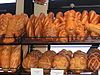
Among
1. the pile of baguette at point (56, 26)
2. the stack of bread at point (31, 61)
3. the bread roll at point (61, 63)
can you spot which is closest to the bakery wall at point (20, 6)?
the pile of baguette at point (56, 26)

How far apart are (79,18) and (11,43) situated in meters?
0.41

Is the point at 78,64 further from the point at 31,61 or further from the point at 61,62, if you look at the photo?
the point at 31,61

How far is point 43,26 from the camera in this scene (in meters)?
1.44

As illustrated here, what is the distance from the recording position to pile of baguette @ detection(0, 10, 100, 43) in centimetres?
133

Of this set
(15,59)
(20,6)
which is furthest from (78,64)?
(20,6)

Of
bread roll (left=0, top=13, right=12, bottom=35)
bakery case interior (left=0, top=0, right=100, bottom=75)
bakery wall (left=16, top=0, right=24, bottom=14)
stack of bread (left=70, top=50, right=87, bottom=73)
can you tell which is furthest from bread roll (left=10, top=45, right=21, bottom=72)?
bakery wall (left=16, top=0, right=24, bottom=14)

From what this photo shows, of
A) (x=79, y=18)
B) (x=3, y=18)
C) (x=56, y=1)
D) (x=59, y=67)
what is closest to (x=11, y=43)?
(x=3, y=18)

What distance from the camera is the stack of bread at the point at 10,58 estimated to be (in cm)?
143

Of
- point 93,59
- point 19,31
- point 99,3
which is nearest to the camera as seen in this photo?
point 93,59

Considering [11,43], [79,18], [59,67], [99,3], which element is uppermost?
[99,3]

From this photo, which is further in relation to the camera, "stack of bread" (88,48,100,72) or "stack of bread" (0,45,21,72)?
"stack of bread" (0,45,21,72)

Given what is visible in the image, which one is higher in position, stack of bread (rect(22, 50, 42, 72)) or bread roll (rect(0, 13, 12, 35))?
bread roll (rect(0, 13, 12, 35))

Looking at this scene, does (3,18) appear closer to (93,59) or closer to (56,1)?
(93,59)

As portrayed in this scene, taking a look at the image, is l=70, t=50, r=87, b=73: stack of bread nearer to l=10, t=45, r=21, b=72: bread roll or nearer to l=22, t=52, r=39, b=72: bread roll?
l=22, t=52, r=39, b=72: bread roll
